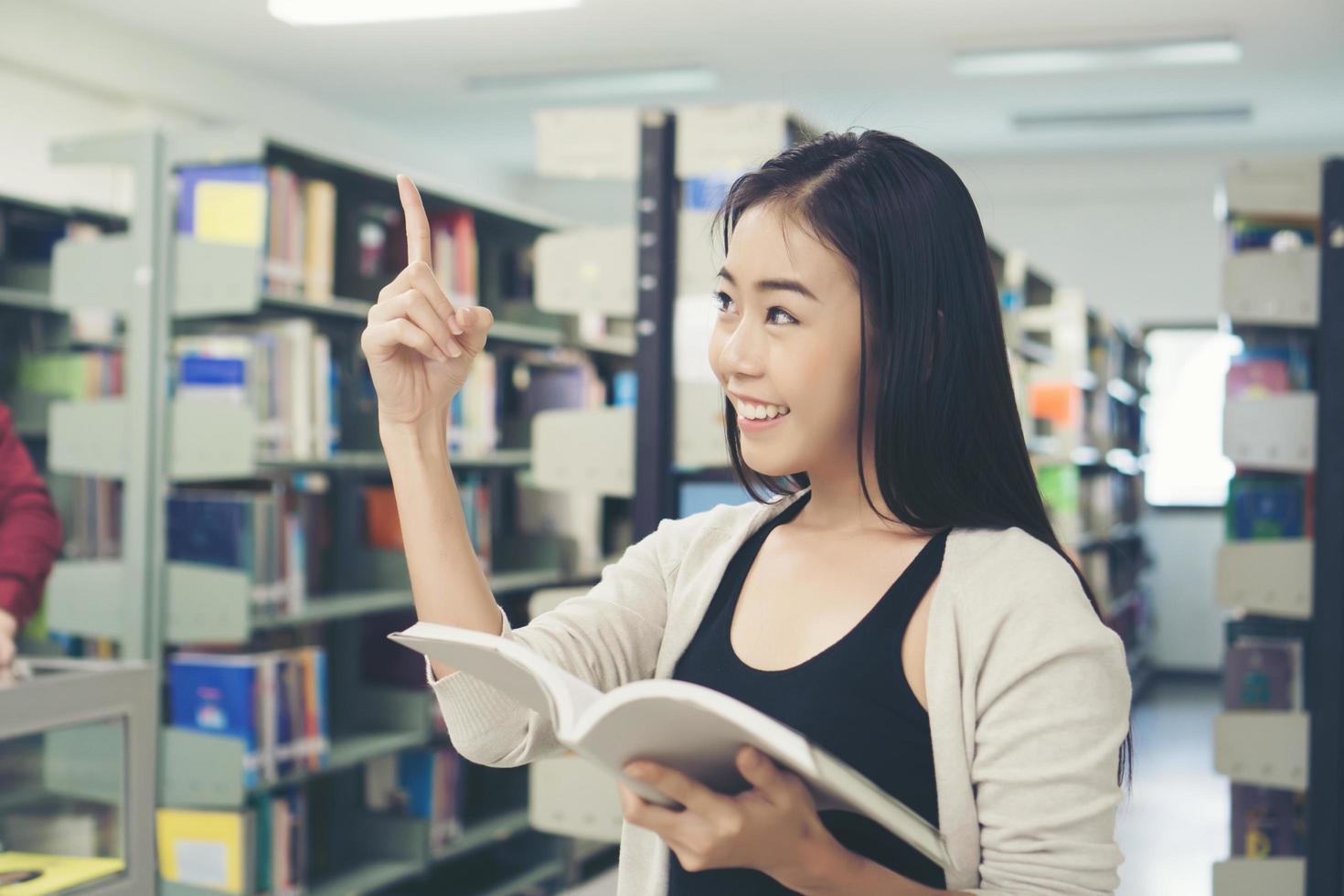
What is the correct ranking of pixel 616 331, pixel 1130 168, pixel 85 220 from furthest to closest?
pixel 1130 168, pixel 616 331, pixel 85 220

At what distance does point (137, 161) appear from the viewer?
3.18m

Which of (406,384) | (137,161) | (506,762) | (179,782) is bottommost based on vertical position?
(179,782)

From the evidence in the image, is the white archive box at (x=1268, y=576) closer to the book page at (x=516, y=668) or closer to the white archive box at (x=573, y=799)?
the white archive box at (x=573, y=799)

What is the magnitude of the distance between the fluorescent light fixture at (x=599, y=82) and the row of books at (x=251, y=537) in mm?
3653

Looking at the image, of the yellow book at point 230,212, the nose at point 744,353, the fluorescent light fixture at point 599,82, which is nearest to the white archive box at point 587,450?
the yellow book at point 230,212

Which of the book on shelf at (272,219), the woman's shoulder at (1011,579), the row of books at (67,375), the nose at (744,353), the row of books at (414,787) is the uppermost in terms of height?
the book on shelf at (272,219)

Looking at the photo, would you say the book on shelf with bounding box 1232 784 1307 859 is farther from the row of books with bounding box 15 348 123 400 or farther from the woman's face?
the row of books with bounding box 15 348 123 400

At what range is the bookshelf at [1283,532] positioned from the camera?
300cm

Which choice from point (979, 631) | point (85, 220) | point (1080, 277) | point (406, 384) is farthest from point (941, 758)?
point (1080, 277)

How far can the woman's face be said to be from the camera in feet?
3.31

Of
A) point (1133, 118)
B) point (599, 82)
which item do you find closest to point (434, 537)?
point (599, 82)

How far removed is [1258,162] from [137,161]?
105 inches

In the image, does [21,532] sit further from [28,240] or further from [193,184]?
[28,240]

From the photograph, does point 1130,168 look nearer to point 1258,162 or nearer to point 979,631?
point 1258,162
